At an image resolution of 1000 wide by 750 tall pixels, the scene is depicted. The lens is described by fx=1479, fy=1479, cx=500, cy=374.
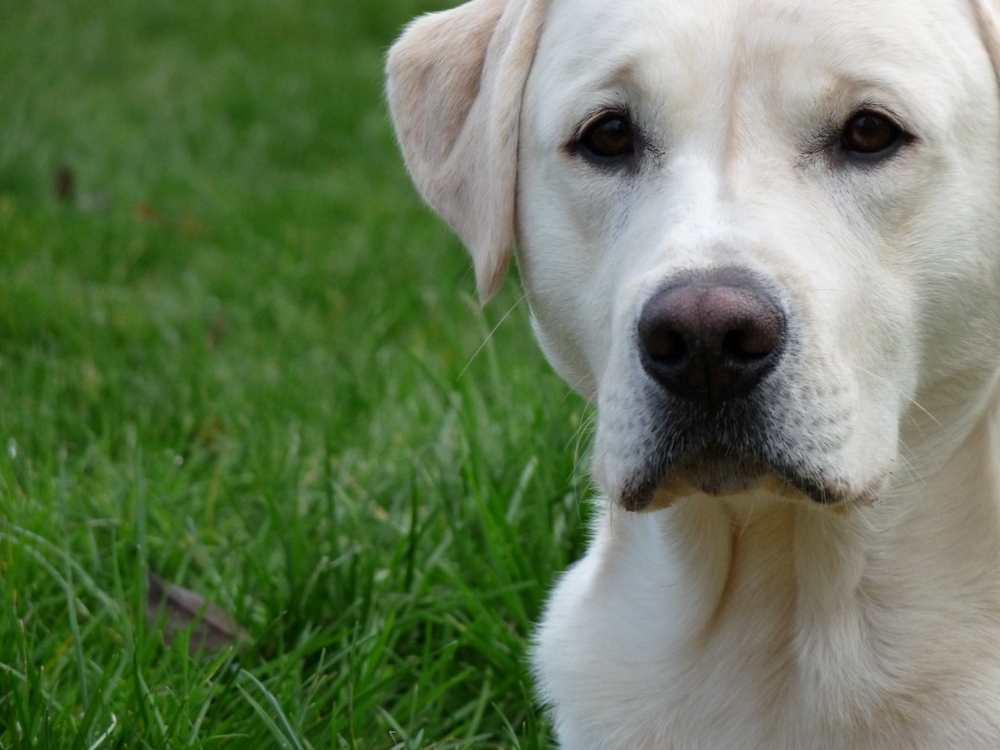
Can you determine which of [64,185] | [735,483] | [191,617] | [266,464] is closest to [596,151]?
[735,483]

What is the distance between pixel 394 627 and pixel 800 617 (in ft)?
3.92

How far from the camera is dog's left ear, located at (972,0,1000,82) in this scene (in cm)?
279

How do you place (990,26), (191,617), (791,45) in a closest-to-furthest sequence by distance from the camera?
(791,45) < (990,26) < (191,617)

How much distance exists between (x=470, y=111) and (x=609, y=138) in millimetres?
458

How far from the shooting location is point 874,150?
2703 millimetres

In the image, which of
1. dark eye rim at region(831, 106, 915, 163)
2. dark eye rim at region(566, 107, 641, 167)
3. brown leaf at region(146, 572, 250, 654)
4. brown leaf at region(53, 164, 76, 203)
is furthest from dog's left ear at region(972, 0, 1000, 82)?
brown leaf at region(53, 164, 76, 203)

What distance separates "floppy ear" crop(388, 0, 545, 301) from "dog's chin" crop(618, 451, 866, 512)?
2.28 feet

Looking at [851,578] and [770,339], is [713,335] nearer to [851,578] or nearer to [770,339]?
[770,339]

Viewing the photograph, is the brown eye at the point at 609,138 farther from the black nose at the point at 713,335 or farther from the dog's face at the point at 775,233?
the black nose at the point at 713,335

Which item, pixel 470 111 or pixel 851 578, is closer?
pixel 851 578

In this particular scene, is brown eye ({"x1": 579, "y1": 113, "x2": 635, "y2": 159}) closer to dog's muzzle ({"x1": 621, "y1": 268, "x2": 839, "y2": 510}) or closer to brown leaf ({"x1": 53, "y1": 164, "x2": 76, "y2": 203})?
dog's muzzle ({"x1": 621, "y1": 268, "x2": 839, "y2": 510})

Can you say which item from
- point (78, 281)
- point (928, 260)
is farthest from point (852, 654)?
point (78, 281)

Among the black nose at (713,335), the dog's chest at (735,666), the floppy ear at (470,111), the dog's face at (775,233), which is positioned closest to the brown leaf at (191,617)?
the dog's chest at (735,666)

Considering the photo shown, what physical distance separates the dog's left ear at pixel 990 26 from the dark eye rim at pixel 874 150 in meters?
0.27
